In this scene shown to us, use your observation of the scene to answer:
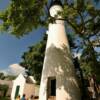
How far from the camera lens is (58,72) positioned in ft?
44.1

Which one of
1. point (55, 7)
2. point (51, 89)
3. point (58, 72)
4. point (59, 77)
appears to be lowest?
point (51, 89)

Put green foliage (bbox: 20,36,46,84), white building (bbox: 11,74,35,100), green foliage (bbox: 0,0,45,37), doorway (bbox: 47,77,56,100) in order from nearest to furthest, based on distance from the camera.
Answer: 1. green foliage (bbox: 0,0,45,37)
2. doorway (bbox: 47,77,56,100)
3. green foliage (bbox: 20,36,46,84)
4. white building (bbox: 11,74,35,100)

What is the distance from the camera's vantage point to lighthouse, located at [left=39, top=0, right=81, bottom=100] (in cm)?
1302

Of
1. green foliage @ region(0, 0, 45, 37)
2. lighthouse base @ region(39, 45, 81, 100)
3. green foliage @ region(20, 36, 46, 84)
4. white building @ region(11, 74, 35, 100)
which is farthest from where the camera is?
white building @ region(11, 74, 35, 100)

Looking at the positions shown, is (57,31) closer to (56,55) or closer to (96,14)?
(56,55)

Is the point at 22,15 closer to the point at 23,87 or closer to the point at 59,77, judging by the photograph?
the point at 59,77

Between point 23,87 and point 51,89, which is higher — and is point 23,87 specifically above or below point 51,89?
above

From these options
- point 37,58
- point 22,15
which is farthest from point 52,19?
point 37,58

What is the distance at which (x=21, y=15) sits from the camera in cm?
1219

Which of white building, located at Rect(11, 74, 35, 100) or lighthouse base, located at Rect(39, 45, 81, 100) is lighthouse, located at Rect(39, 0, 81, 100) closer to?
lighthouse base, located at Rect(39, 45, 81, 100)

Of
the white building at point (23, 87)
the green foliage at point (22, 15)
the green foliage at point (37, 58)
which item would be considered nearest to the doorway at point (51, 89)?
the green foliage at point (22, 15)

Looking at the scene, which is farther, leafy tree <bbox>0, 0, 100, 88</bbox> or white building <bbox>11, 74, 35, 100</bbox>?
white building <bbox>11, 74, 35, 100</bbox>

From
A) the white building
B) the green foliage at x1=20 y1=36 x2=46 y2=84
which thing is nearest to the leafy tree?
the green foliage at x1=20 y1=36 x2=46 y2=84

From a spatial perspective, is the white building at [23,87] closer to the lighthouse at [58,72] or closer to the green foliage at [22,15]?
the lighthouse at [58,72]
